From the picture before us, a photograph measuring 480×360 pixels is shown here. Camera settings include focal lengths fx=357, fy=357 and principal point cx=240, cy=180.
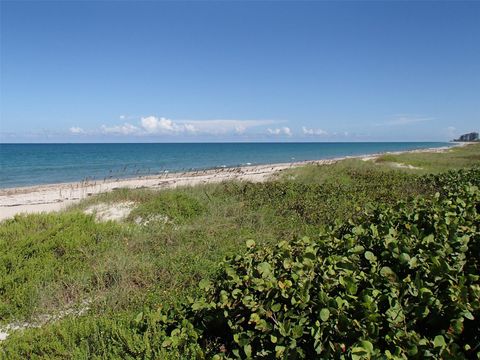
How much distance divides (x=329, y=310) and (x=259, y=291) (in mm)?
701

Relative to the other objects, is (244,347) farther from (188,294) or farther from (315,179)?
(315,179)

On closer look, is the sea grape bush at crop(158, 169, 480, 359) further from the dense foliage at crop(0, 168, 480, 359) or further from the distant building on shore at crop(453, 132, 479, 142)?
the distant building on shore at crop(453, 132, 479, 142)

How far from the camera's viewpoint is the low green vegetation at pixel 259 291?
2.51 meters

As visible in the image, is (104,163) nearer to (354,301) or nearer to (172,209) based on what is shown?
(172,209)

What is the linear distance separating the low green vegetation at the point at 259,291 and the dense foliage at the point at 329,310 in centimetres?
1

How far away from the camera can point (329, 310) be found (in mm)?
2551

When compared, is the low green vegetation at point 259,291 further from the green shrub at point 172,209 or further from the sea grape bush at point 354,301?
the green shrub at point 172,209

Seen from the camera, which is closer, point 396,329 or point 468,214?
point 396,329

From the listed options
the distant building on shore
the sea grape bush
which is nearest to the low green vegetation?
the sea grape bush

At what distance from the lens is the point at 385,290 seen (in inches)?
111

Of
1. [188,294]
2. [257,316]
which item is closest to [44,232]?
[188,294]

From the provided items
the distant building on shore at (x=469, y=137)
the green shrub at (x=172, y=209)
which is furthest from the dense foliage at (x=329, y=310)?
the distant building on shore at (x=469, y=137)

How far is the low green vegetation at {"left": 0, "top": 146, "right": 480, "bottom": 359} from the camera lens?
2512 millimetres

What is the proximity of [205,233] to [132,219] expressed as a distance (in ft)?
11.0
